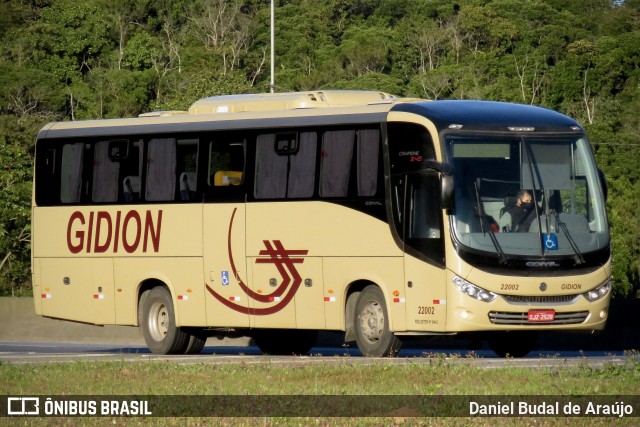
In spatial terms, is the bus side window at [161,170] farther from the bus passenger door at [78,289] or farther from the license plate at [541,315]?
the license plate at [541,315]

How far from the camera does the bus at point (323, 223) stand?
21.1 m

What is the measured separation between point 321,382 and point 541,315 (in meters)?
5.53

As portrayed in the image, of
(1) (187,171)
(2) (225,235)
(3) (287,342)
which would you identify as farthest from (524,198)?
(3) (287,342)

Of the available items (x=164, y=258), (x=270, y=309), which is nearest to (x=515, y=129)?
(x=270, y=309)

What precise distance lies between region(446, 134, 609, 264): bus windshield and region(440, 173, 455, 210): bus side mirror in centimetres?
26

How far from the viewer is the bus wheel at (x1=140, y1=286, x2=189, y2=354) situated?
25.5 meters

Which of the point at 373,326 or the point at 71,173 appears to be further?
the point at 71,173

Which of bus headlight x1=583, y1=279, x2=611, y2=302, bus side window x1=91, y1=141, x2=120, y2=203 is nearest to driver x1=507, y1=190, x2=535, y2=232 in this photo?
bus headlight x1=583, y1=279, x2=611, y2=302

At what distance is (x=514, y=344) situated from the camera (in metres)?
23.6

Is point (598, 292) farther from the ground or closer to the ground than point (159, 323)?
farther from the ground

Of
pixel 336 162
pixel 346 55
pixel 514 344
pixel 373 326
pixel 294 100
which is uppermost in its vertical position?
pixel 346 55


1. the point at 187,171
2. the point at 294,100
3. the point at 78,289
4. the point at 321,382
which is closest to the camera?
the point at 321,382

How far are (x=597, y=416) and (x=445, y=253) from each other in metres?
8.05

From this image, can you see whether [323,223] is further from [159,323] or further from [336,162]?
[159,323]
